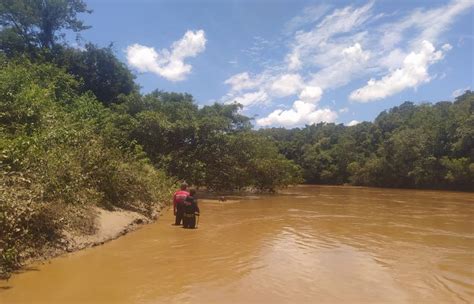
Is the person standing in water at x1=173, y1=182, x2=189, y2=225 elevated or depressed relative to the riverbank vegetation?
depressed

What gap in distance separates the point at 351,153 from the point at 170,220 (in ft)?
185

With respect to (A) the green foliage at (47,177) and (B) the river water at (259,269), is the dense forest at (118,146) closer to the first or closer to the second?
(A) the green foliage at (47,177)

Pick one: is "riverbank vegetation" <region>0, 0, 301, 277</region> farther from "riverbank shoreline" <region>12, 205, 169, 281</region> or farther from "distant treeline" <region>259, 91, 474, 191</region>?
"distant treeline" <region>259, 91, 474, 191</region>

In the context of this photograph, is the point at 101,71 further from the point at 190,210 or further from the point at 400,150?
the point at 400,150

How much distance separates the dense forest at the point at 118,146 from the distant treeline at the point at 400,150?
168 millimetres

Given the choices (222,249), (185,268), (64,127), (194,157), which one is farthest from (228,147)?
(185,268)

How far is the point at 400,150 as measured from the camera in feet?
172

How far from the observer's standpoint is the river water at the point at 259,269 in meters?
6.20

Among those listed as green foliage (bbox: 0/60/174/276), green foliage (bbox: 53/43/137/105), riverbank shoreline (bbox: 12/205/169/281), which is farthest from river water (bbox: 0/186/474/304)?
green foliage (bbox: 53/43/137/105)

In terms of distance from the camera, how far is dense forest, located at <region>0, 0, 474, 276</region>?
880 cm

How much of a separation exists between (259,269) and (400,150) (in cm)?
4892

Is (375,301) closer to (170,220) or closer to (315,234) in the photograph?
(315,234)

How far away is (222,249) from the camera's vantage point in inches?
381

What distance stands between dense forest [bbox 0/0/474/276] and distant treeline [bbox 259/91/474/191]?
168 mm
